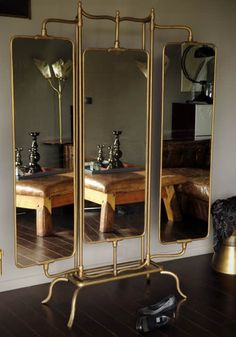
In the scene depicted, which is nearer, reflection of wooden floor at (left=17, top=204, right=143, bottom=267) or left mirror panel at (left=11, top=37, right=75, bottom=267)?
left mirror panel at (left=11, top=37, right=75, bottom=267)

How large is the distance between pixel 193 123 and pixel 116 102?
2.13ft

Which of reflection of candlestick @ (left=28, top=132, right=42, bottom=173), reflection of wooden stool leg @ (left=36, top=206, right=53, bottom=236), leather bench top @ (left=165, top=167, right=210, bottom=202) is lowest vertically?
reflection of wooden stool leg @ (left=36, top=206, right=53, bottom=236)

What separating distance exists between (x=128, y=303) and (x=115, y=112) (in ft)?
3.76

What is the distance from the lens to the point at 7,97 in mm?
2771

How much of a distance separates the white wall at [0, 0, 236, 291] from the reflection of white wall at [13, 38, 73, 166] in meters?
0.23

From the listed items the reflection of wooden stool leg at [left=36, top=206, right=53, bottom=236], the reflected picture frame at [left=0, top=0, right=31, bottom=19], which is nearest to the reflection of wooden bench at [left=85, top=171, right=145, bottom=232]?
the reflection of wooden stool leg at [left=36, top=206, right=53, bottom=236]

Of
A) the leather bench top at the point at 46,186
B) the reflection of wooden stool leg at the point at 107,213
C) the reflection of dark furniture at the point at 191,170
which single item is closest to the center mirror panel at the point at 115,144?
the reflection of wooden stool leg at the point at 107,213

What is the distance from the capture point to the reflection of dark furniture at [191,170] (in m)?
3.16

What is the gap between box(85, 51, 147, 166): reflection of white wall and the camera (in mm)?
2703

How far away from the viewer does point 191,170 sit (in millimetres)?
3201

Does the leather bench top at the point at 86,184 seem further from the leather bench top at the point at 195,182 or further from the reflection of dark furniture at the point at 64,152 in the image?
the leather bench top at the point at 195,182

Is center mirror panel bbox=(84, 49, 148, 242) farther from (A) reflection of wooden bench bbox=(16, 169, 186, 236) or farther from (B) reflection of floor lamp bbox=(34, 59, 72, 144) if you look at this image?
(B) reflection of floor lamp bbox=(34, 59, 72, 144)

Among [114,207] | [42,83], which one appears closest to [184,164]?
[114,207]

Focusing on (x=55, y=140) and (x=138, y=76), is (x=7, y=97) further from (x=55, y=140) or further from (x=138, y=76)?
(x=138, y=76)
